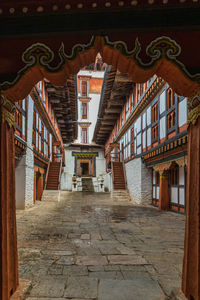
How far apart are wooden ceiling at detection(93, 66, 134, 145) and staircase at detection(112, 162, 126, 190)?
15.8ft

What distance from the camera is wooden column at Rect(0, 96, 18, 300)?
268cm

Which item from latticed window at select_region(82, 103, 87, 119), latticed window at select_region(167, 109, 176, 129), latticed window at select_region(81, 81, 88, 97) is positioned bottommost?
latticed window at select_region(167, 109, 176, 129)

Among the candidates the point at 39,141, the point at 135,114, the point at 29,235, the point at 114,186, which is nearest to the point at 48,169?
the point at 39,141

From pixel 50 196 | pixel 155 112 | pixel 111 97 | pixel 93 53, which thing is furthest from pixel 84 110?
pixel 93 53

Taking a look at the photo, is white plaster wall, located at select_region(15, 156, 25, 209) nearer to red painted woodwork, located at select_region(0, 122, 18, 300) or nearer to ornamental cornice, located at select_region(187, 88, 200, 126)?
red painted woodwork, located at select_region(0, 122, 18, 300)

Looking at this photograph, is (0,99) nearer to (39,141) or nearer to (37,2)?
(37,2)

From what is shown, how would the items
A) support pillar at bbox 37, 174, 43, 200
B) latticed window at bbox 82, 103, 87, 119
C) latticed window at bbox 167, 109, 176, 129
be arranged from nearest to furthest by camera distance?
latticed window at bbox 167, 109, 176, 129 → support pillar at bbox 37, 174, 43, 200 → latticed window at bbox 82, 103, 87, 119

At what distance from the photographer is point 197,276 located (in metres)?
2.58

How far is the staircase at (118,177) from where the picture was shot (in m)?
17.6

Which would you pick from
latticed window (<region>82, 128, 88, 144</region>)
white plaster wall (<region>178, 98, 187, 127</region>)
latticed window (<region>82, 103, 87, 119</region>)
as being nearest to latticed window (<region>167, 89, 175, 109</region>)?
white plaster wall (<region>178, 98, 187, 127</region>)

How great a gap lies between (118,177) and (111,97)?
6.35 meters

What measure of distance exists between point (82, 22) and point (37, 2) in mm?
590

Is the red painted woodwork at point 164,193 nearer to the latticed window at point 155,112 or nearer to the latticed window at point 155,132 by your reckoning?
the latticed window at point 155,132

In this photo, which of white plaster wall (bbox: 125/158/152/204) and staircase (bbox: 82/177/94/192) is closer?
white plaster wall (bbox: 125/158/152/204)
